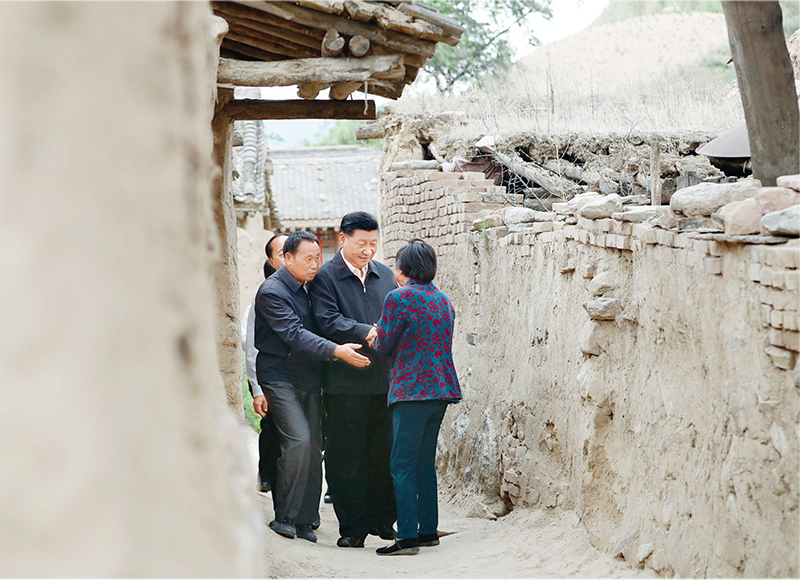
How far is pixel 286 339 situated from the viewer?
4422 millimetres

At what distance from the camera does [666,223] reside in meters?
3.20

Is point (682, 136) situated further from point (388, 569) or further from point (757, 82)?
point (388, 569)

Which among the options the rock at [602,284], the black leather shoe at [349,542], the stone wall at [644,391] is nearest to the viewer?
the stone wall at [644,391]

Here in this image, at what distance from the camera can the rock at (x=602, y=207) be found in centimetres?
388

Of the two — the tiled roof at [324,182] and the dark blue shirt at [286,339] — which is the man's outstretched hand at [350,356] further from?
the tiled roof at [324,182]

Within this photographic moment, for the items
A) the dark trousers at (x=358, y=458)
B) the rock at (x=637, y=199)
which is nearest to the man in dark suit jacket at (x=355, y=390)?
the dark trousers at (x=358, y=458)

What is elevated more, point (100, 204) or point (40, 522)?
point (100, 204)

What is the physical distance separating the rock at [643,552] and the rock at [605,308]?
42.2 inches

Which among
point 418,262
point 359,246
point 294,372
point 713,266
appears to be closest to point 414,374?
point 418,262

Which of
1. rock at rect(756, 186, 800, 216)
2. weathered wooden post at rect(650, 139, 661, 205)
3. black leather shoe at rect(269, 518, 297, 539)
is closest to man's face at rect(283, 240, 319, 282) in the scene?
black leather shoe at rect(269, 518, 297, 539)

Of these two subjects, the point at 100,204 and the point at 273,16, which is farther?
the point at 273,16

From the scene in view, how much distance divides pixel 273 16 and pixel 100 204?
3772mm

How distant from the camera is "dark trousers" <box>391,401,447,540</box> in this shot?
430cm

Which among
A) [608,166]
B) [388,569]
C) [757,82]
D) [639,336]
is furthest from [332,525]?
[608,166]
